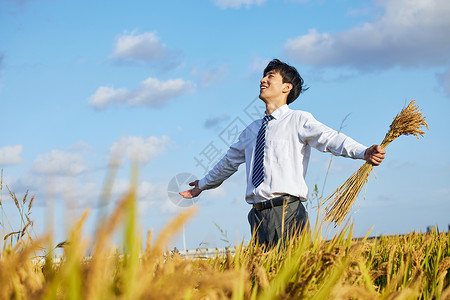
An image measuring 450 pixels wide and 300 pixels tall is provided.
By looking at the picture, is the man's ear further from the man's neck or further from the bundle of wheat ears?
the bundle of wheat ears

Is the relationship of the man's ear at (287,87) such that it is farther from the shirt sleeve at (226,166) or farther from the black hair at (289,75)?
the shirt sleeve at (226,166)

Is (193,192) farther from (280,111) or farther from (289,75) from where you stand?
(289,75)

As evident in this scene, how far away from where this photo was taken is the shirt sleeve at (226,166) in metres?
4.62

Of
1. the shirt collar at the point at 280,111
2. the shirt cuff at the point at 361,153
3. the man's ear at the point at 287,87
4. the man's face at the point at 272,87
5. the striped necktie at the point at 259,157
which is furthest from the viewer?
the man's ear at the point at 287,87

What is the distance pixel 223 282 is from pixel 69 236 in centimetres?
27

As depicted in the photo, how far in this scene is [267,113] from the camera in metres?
4.37

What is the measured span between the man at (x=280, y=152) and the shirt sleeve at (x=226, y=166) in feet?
0.05

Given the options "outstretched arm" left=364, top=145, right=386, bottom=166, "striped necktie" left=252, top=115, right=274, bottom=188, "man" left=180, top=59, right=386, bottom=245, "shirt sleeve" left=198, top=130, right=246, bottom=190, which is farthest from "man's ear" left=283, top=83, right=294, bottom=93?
"outstretched arm" left=364, top=145, right=386, bottom=166

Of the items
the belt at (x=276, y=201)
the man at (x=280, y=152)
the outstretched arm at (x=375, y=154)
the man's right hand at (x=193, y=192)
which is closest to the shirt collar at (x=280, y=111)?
the man at (x=280, y=152)

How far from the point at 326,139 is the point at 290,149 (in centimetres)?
35

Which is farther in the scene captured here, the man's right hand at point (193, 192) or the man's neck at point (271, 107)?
the man's right hand at point (193, 192)

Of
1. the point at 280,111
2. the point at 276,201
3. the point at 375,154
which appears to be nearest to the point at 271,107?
the point at 280,111

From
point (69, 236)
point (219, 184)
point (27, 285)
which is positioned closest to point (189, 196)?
point (219, 184)

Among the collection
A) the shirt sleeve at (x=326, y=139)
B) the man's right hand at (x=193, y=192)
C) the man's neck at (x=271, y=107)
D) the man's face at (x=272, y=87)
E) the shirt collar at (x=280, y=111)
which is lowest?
the man's right hand at (x=193, y=192)
